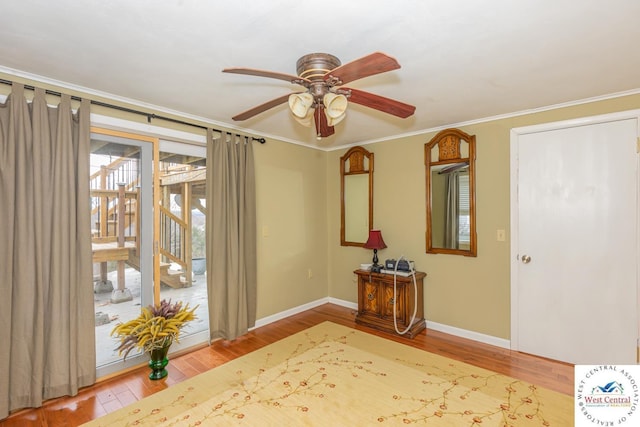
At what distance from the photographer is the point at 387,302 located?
12.2 ft

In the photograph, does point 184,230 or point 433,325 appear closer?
point 184,230

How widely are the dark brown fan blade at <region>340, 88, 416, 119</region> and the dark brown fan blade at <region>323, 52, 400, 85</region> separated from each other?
19 cm

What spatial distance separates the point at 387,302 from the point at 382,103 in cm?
257

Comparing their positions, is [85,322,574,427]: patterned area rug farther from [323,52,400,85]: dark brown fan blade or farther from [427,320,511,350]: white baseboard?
[323,52,400,85]: dark brown fan blade

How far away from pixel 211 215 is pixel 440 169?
267 centimetres

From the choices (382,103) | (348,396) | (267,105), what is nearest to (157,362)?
(348,396)

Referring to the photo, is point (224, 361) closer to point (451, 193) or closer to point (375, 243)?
point (375, 243)

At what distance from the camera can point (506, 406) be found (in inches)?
88.3

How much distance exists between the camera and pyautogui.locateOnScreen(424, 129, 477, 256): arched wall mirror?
3.48 meters

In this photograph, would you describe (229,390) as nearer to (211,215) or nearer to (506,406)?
(211,215)

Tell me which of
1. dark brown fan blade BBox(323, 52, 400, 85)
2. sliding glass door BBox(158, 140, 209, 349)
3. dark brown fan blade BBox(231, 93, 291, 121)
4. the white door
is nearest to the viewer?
dark brown fan blade BBox(323, 52, 400, 85)

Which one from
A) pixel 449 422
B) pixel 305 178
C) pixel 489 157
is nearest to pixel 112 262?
pixel 305 178

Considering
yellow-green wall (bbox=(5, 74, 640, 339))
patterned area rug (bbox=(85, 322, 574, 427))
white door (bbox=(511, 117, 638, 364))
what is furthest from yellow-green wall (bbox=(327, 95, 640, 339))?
patterned area rug (bbox=(85, 322, 574, 427))

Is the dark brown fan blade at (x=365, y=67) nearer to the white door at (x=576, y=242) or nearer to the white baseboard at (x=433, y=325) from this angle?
the white door at (x=576, y=242)
